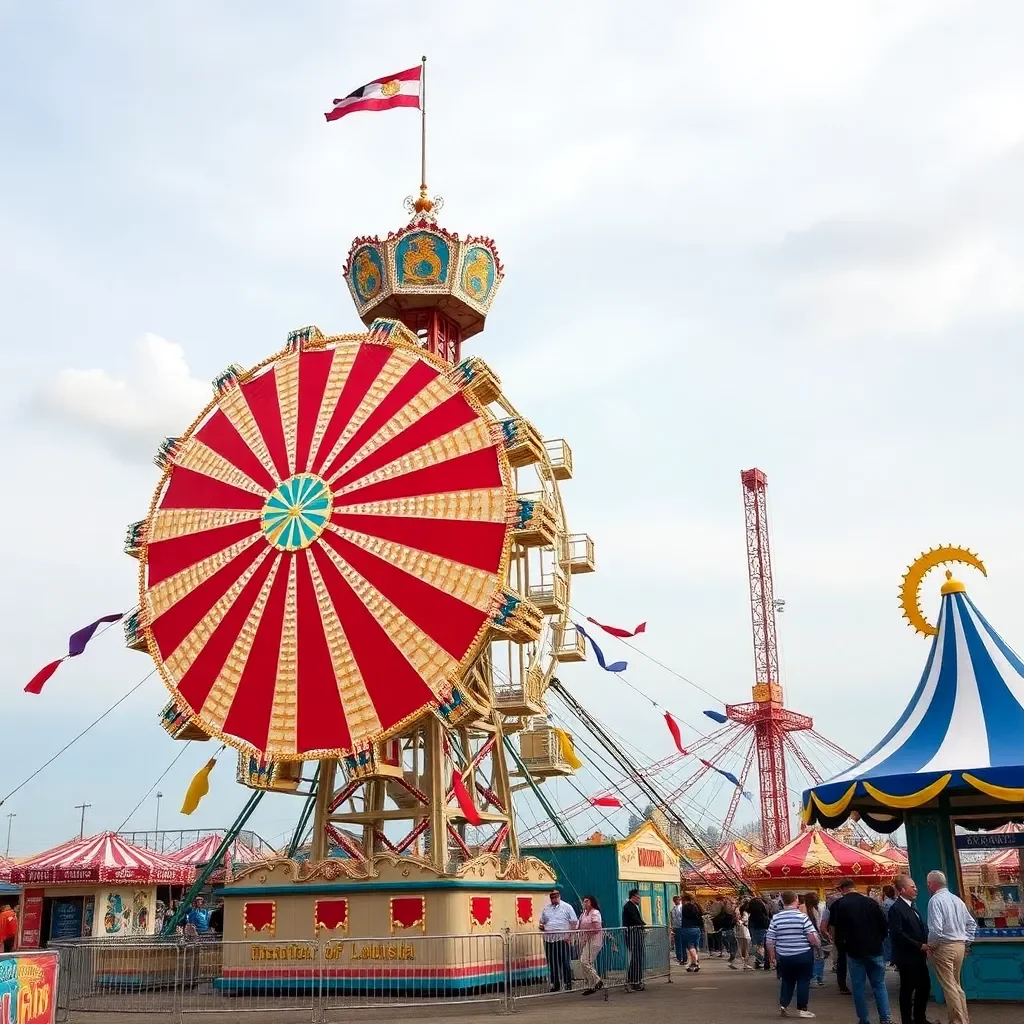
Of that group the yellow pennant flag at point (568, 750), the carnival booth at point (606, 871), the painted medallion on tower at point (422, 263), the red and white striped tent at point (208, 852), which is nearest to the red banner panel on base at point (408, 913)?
the yellow pennant flag at point (568, 750)

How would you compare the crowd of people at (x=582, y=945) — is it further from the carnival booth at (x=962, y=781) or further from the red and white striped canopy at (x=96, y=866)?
the red and white striped canopy at (x=96, y=866)

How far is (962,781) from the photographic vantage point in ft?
44.0

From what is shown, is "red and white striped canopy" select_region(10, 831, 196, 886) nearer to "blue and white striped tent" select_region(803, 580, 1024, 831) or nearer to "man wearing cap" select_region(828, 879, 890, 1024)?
"blue and white striped tent" select_region(803, 580, 1024, 831)

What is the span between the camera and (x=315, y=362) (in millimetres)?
21281

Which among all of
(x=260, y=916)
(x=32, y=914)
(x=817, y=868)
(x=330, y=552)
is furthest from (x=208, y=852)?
(x=330, y=552)

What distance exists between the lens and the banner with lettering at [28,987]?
980cm

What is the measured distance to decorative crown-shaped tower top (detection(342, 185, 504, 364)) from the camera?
22.6 m

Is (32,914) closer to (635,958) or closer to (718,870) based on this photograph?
(635,958)

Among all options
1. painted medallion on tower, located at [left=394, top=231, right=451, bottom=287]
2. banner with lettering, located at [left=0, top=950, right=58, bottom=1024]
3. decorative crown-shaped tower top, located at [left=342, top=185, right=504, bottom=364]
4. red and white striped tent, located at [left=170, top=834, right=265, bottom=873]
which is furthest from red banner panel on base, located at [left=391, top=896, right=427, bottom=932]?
red and white striped tent, located at [left=170, top=834, right=265, bottom=873]

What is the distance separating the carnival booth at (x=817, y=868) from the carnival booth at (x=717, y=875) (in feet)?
12.2

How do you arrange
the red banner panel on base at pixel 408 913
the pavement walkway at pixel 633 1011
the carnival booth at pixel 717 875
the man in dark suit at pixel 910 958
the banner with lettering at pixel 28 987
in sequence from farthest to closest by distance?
1. the carnival booth at pixel 717 875
2. the red banner panel on base at pixel 408 913
3. the pavement walkway at pixel 633 1011
4. the man in dark suit at pixel 910 958
5. the banner with lettering at pixel 28 987

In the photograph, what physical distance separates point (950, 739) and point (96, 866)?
806 inches

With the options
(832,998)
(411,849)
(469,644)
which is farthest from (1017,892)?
(411,849)

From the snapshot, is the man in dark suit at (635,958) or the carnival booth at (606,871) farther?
the carnival booth at (606,871)
